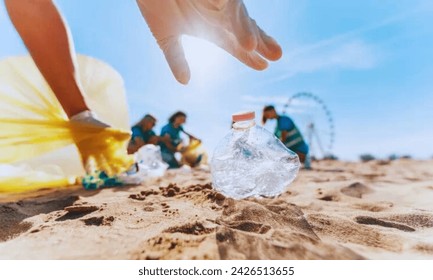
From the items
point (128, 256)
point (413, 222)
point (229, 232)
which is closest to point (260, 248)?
point (229, 232)

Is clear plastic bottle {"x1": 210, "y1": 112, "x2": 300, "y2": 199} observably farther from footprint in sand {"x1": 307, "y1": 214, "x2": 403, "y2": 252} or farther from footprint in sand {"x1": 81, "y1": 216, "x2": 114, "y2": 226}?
footprint in sand {"x1": 81, "y1": 216, "x2": 114, "y2": 226}

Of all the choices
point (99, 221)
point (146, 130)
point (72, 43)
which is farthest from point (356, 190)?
point (146, 130)

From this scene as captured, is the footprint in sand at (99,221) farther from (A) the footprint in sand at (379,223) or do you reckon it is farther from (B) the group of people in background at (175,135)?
(B) the group of people in background at (175,135)

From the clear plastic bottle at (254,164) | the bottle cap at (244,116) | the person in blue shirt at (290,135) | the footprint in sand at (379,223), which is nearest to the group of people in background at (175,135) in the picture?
the person in blue shirt at (290,135)

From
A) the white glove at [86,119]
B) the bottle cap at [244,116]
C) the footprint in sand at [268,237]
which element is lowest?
the footprint in sand at [268,237]

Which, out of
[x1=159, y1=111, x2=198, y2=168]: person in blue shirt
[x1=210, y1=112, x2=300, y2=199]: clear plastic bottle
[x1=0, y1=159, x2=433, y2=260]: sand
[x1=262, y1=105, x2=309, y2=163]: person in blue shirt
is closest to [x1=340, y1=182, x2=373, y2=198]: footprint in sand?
[x1=0, y1=159, x2=433, y2=260]: sand
